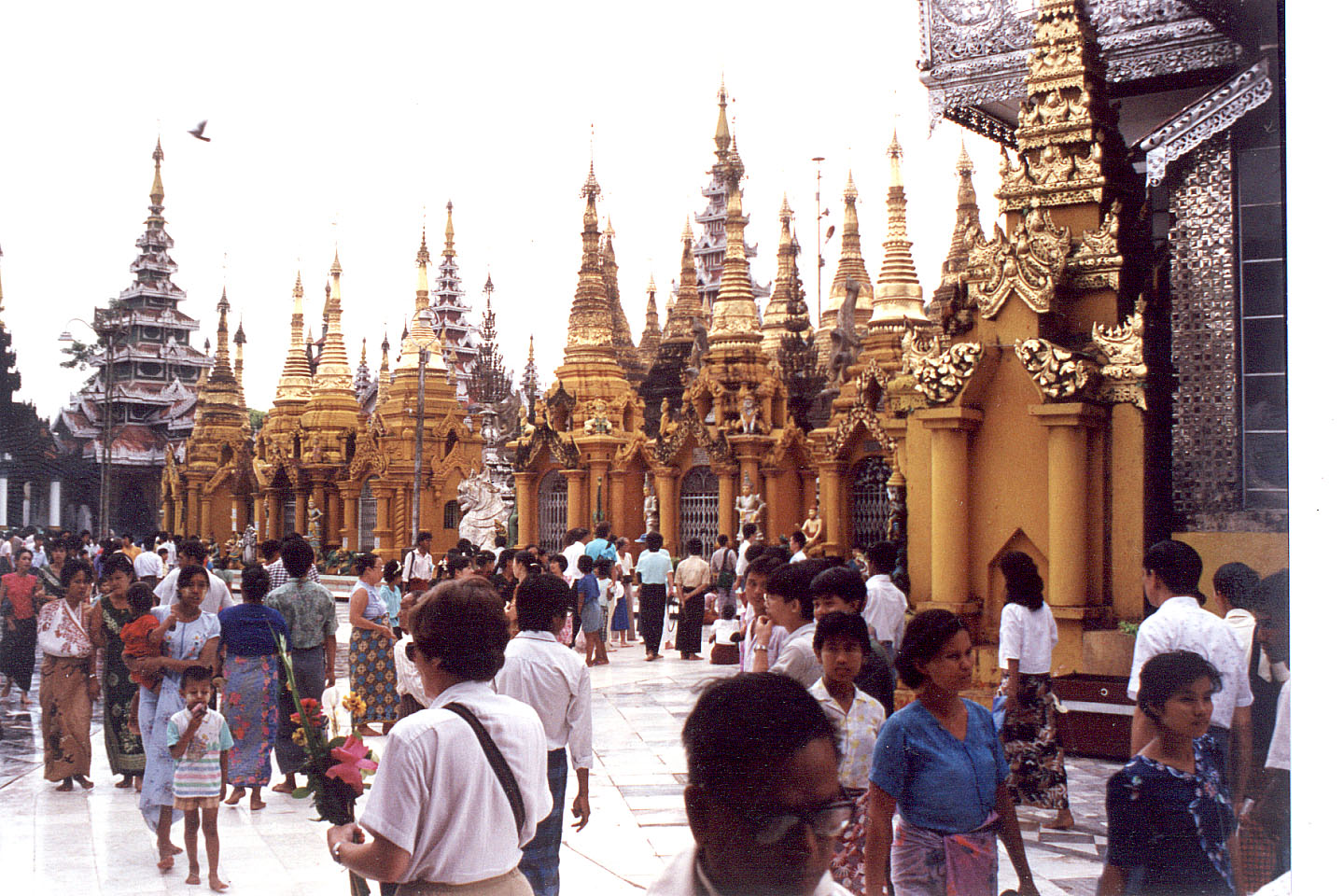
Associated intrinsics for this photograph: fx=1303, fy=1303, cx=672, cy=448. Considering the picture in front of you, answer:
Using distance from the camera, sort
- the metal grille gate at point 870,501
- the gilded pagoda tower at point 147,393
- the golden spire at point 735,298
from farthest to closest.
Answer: the gilded pagoda tower at point 147,393 < the golden spire at point 735,298 < the metal grille gate at point 870,501

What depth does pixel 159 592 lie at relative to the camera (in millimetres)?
11227

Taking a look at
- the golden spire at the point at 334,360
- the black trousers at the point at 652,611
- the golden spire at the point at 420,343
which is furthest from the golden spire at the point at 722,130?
the black trousers at the point at 652,611

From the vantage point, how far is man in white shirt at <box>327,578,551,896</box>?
3166mm

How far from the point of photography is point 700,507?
24.7 meters

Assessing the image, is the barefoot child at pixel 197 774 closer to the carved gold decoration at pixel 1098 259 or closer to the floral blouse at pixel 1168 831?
the floral blouse at pixel 1168 831

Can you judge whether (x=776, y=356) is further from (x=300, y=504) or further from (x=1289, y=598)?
(x=1289, y=598)

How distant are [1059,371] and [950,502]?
1.43 m

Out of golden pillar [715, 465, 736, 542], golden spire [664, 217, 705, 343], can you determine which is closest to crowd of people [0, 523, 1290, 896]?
golden pillar [715, 465, 736, 542]

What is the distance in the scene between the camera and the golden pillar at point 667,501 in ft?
81.0

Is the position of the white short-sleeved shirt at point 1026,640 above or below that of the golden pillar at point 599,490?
below

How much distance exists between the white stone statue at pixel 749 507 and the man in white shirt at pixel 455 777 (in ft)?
62.9

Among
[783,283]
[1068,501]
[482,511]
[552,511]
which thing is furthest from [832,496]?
[783,283]

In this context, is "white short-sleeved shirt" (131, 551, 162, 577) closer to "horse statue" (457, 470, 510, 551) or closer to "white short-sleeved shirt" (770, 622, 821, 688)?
"white short-sleeved shirt" (770, 622, 821, 688)

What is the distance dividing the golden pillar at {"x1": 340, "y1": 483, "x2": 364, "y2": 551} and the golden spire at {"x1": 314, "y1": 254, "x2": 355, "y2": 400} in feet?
18.2
